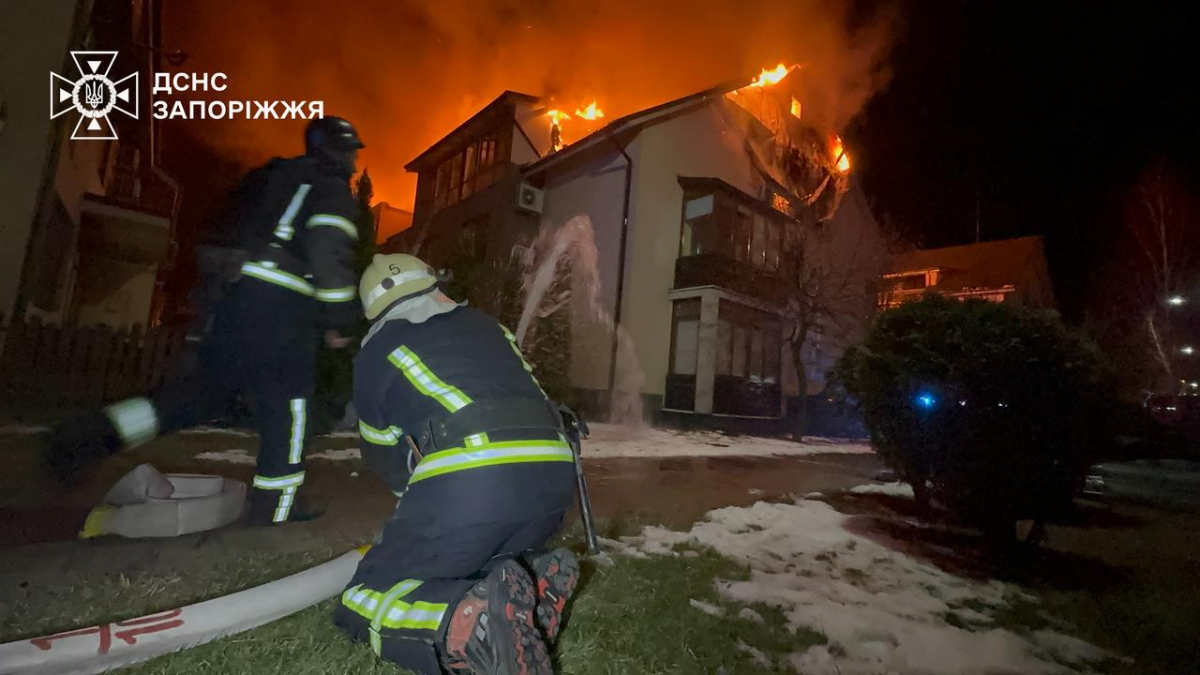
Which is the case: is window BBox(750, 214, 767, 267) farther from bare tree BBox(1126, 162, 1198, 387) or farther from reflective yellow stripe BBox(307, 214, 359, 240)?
reflective yellow stripe BBox(307, 214, 359, 240)

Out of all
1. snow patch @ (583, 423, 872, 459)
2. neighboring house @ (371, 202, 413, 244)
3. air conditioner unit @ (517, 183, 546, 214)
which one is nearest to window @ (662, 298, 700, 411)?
snow patch @ (583, 423, 872, 459)

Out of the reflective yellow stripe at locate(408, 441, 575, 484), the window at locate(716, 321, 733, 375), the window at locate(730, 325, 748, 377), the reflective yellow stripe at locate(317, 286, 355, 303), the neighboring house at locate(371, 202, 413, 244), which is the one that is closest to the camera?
the reflective yellow stripe at locate(408, 441, 575, 484)

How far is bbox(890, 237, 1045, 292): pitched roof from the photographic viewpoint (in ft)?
89.0

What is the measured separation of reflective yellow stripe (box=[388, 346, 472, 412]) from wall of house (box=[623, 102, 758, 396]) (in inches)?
501

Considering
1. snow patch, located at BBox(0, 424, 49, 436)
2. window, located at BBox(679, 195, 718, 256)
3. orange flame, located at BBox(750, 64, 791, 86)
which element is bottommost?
snow patch, located at BBox(0, 424, 49, 436)

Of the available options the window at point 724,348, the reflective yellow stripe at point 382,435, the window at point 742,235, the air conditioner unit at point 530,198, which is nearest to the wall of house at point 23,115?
the reflective yellow stripe at point 382,435

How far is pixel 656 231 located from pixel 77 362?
37.7ft

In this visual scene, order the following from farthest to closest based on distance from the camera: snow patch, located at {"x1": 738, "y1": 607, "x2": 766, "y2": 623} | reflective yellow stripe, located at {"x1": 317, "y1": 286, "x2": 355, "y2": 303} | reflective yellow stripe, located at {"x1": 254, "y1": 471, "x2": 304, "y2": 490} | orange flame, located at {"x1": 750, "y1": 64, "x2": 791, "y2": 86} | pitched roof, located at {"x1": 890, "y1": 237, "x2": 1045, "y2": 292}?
pitched roof, located at {"x1": 890, "y1": 237, "x2": 1045, "y2": 292} → orange flame, located at {"x1": 750, "y1": 64, "x2": 791, "y2": 86} → reflective yellow stripe, located at {"x1": 254, "y1": 471, "x2": 304, "y2": 490} → reflective yellow stripe, located at {"x1": 317, "y1": 286, "x2": 355, "y2": 303} → snow patch, located at {"x1": 738, "y1": 607, "x2": 766, "y2": 623}

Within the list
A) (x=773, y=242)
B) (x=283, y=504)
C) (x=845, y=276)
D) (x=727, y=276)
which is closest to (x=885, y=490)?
(x=283, y=504)

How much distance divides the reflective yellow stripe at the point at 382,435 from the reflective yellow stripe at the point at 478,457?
7.4 inches

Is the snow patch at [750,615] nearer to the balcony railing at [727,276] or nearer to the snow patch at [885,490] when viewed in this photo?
the snow patch at [885,490]

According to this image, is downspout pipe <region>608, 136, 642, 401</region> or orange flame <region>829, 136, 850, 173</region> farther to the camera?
orange flame <region>829, 136, 850, 173</region>

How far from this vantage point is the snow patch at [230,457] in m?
4.90

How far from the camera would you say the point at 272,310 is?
292cm
